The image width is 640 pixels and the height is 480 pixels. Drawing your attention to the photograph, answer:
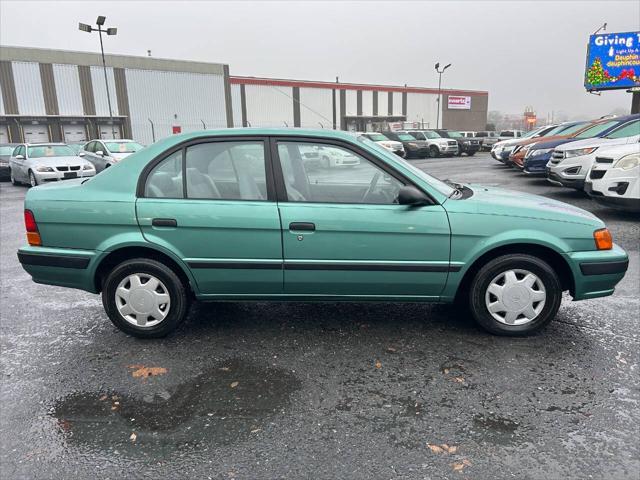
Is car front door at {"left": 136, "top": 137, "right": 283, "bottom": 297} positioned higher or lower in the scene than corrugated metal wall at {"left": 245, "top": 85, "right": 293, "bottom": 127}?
lower

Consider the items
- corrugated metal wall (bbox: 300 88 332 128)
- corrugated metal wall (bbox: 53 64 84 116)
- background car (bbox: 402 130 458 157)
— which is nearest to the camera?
background car (bbox: 402 130 458 157)

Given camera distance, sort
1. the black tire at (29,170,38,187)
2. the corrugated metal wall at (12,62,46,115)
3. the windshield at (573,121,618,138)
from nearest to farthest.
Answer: the windshield at (573,121,618,138) < the black tire at (29,170,38,187) < the corrugated metal wall at (12,62,46,115)

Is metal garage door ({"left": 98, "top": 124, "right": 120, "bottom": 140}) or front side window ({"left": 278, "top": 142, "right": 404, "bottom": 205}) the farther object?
metal garage door ({"left": 98, "top": 124, "right": 120, "bottom": 140})

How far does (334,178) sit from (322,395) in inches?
64.9

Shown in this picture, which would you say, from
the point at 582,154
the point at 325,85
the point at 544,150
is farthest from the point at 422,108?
the point at 582,154

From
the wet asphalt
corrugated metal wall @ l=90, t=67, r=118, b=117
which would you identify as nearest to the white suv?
the wet asphalt

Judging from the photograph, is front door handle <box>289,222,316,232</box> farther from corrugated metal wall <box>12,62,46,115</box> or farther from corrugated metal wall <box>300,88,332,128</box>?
corrugated metal wall <box>300,88,332,128</box>

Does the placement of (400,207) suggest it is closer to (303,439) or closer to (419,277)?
(419,277)

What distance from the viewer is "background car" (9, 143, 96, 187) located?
13.9 metres

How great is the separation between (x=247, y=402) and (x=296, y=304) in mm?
1652

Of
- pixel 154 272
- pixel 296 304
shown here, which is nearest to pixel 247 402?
pixel 154 272

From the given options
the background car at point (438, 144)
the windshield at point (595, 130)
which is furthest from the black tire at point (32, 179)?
the background car at point (438, 144)

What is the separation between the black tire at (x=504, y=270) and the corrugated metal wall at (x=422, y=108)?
58.2 metres

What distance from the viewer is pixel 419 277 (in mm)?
3564
